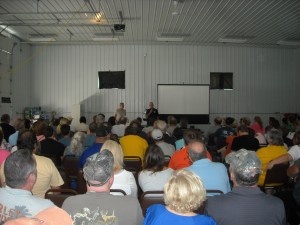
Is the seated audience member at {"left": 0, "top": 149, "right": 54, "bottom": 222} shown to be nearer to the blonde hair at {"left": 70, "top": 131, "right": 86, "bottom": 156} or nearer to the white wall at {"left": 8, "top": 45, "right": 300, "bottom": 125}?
the blonde hair at {"left": 70, "top": 131, "right": 86, "bottom": 156}


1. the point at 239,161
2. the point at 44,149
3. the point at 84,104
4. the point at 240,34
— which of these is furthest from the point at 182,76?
the point at 239,161

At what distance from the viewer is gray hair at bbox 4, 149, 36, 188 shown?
2.20m

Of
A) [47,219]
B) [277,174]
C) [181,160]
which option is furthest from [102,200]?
[277,174]

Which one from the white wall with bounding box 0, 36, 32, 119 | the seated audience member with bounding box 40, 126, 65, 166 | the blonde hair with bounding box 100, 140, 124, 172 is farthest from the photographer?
the white wall with bounding box 0, 36, 32, 119

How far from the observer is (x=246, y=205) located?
93.7 inches

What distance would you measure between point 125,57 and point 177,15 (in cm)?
470

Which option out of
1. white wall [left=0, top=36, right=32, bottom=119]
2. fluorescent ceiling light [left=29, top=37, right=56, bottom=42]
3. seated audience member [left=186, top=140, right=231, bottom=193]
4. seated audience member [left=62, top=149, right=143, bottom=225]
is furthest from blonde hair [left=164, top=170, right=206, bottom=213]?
fluorescent ceiling light [left=29, top=37, right=56, bottom=42]

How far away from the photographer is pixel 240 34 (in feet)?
39.7

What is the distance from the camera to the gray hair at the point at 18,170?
220cm

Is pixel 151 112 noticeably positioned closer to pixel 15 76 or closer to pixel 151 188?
pixel 15 76

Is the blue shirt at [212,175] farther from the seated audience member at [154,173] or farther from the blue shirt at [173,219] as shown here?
the blue shirt at [173,219]

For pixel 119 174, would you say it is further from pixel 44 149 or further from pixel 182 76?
pixel 182 76

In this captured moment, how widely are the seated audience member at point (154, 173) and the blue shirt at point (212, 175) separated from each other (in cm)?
35

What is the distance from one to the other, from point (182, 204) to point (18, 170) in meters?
1.08
